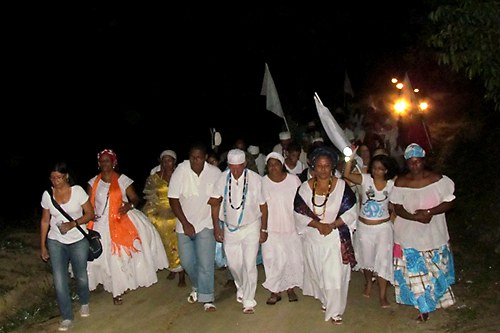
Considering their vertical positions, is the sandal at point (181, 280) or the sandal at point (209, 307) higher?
the sandal at point (181, 280)

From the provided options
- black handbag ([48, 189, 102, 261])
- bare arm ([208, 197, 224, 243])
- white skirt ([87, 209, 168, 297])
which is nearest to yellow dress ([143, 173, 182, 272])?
white skirt ([87, 209, 168, 297])

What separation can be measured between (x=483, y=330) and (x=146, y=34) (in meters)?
16.4

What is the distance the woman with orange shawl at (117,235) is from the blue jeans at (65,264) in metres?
0.68

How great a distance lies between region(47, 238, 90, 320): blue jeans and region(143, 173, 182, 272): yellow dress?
160 cm

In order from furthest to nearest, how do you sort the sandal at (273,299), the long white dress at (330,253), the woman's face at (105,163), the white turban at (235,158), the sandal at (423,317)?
the woman's face at (105,163) → the sandal at (273,299) → the white turban at (235,158) → the sandal at (423,317) → the long white dress at (330,253)

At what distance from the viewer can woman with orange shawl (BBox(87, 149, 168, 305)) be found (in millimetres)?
8336

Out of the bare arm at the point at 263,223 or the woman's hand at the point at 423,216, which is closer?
the woman's hand at the point at 423,216

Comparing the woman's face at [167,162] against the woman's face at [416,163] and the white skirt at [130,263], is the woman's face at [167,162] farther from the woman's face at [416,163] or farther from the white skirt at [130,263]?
the woman's face at [416,163]

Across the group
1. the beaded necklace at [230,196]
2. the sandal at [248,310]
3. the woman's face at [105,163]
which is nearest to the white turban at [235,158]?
the beaded necklace at [230,196]

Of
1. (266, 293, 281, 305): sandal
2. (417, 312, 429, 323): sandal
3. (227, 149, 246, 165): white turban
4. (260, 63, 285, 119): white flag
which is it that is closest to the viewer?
(417, 312, 429, 323): sandal

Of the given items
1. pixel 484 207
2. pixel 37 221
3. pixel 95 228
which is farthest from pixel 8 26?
pixel 484 207

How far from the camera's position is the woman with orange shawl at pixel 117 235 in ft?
27.3

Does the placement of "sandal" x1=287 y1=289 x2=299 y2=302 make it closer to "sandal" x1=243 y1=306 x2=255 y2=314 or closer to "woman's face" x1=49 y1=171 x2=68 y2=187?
"sandal" x1=243 y1=306 x2=255 y2=314

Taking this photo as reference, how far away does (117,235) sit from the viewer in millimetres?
8352
